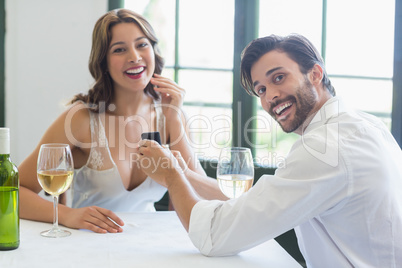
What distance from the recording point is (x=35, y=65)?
325 cm

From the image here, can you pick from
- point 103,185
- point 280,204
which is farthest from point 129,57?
point 280,204

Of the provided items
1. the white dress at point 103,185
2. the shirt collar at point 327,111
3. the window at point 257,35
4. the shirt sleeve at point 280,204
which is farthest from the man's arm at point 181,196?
the window at point 257,35

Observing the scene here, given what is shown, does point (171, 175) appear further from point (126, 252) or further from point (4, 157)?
point (4, 157)

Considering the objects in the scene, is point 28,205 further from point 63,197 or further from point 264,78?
point 264,78

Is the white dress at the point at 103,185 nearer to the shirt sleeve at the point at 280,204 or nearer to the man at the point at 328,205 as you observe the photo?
the man at the point at 328,205

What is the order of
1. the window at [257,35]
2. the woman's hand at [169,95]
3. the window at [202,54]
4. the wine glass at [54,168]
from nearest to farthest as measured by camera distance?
the wine glass at [54,168] < the woman's hand at [169,95] < the window at [257,35] < the window at [202,54]

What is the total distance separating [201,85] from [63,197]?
5.00 ft

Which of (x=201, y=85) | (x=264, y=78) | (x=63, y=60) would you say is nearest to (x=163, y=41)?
(x=201, y=85)

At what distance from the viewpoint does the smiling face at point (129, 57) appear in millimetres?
2092

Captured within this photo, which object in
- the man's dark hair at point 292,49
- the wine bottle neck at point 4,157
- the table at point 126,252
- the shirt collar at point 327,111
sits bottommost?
the table at point 126,252

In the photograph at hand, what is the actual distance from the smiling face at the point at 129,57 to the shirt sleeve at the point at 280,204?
1043 mm

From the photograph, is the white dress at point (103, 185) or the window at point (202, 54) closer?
the white dress at point (103, 185)

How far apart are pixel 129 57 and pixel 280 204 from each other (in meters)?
1.16

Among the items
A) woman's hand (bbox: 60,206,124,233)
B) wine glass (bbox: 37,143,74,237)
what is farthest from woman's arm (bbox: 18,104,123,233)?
wine glass (bbox: 37,143,74,237)
